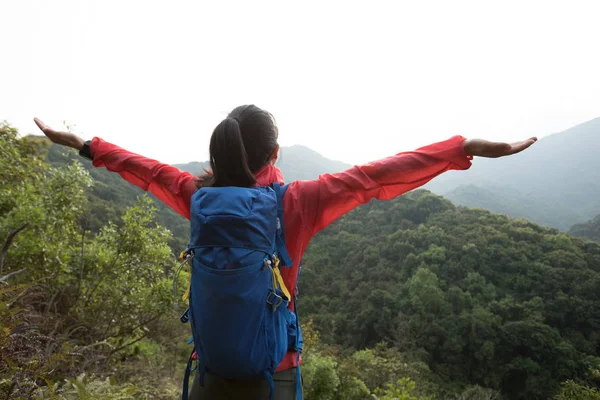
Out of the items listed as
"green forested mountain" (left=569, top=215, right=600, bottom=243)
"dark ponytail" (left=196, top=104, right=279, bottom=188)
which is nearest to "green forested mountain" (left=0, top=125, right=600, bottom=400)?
"dark ponytail" (left=196, top=104, right=279, bottom=188)

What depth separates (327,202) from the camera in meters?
1.08

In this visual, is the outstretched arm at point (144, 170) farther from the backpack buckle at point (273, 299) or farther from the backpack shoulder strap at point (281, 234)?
→ the backpack buckle at point (273, 299)

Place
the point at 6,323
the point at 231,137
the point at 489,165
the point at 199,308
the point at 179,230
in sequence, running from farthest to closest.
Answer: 1. the point at 489,165
2. the point at 179,230
3. the point at 6,323
4. the point at 231,137
5. the point at 199,308

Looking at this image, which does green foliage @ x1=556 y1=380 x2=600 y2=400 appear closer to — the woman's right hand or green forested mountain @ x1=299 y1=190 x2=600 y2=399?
the woman's right hand

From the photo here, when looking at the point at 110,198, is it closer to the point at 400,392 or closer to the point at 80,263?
the point at 80,263

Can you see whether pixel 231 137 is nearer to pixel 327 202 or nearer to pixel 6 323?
pixel 327 202

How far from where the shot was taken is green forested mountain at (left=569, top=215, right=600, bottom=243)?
38.6 m

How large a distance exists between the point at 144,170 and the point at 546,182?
354 feet

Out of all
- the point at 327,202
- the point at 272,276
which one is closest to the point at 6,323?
the point at 272,276

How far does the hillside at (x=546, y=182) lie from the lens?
235 ft

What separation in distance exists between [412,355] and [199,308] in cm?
2326

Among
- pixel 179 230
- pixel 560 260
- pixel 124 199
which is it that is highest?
pixel 124 199

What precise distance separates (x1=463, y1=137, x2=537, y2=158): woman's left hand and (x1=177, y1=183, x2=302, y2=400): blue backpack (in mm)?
586

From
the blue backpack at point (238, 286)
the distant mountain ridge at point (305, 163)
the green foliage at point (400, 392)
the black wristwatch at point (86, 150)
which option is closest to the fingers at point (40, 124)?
the black wristwatch at point (86, 150)
